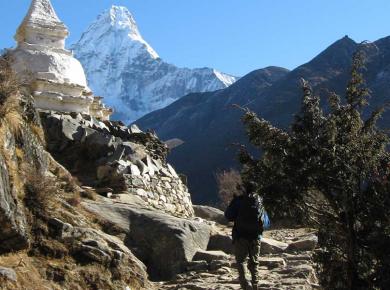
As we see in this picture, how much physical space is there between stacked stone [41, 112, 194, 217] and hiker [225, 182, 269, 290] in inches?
244

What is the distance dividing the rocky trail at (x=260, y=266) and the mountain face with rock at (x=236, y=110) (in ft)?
118

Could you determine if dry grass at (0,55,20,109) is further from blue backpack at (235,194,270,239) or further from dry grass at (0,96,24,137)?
blue backpack at (235,194,270,239)

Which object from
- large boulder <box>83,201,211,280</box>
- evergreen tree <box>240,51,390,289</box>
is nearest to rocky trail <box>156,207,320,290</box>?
large boulder <box>83,201,211,280</box>

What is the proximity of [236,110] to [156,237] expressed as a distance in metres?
63.1

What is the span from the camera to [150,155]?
59.5 ft

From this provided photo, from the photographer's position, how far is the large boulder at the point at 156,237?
10445 millimetres

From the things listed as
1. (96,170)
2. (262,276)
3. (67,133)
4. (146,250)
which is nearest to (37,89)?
(67,133)

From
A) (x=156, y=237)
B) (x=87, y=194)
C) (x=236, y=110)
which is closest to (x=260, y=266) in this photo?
(x=156, y=237)

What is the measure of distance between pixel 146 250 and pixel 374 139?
17.8ft

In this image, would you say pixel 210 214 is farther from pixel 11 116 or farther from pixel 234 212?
pixel 234 212

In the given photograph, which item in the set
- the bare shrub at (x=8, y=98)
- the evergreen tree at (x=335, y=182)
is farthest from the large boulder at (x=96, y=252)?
the evergreen tree at (x=335, y=182)

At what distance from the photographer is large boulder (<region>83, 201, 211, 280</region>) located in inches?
411

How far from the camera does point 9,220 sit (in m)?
7.36

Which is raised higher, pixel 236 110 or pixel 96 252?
pixel 236 110
